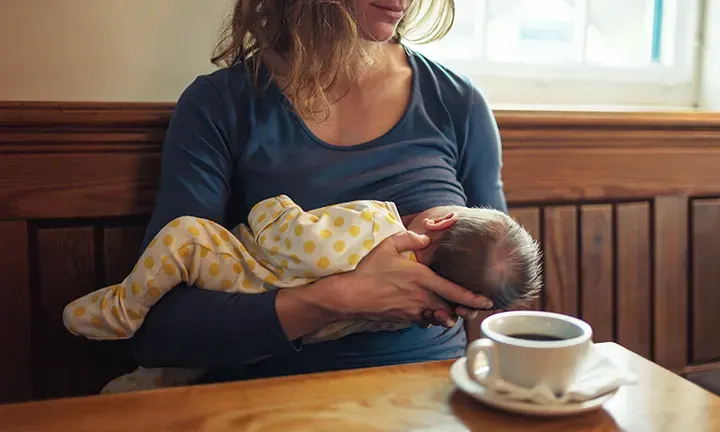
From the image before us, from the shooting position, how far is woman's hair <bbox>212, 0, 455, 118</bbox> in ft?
3.59

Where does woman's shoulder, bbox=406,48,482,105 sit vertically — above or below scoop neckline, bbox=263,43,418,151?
above

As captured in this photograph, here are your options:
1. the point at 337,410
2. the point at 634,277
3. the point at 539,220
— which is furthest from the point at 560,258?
the point at 337,410

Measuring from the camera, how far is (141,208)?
3.83ft

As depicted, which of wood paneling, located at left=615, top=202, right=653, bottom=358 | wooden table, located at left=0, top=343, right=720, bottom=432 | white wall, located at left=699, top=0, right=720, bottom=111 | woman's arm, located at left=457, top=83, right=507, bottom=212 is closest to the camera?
wooden table, located at left=0, top=343, right=720, bottom=432

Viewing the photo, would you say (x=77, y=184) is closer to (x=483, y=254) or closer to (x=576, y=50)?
(x=483, y=254)

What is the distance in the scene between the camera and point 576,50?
1804 mm

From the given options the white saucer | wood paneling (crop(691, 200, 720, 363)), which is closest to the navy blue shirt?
the white saucer

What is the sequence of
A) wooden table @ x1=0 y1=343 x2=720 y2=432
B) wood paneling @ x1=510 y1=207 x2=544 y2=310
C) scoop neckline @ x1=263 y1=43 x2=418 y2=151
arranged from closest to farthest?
wooden table @ x1=0 y1=343 x2=720 y2=432
scoop neckline @ x1=263 y1=43 x2=418 y2=151
wood paneling @ x1=510 y1=207 x2=544 y2=310

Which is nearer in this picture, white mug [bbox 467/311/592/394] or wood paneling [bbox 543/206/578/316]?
white mug [bbox 467/311/592/394]

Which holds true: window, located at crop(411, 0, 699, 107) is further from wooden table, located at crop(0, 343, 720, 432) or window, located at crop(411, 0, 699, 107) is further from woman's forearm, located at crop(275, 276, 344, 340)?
wooden table, located at crop(0, 343, 720, 432)

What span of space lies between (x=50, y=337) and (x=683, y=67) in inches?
68.7

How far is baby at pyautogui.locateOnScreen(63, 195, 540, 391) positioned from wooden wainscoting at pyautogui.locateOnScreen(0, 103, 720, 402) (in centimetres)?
20

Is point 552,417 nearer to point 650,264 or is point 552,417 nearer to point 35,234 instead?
point 35,234

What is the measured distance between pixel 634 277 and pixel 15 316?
131 cm
